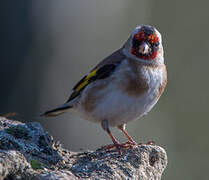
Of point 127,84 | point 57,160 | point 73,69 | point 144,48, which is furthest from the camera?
point 73,69

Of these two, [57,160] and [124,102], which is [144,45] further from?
[57,160]

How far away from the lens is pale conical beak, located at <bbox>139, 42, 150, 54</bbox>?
6.29m

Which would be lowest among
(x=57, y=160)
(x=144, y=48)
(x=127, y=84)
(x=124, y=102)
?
(x=57, y=160)

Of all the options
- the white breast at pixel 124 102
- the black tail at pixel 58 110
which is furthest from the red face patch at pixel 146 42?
the black tail at pixel 58 110

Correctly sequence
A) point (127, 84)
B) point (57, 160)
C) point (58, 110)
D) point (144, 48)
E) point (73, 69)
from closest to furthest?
point (57, 160), point (127, 84), point (144, 48), point (58, 110), point (73, 69)

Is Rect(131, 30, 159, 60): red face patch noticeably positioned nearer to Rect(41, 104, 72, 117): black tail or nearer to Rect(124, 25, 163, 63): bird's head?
Rect(124, 25, 163, 63): bird's head

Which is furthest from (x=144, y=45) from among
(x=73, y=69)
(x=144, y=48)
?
(x=73, y=69)

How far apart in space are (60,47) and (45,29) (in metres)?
0.51

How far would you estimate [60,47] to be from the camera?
11211mm

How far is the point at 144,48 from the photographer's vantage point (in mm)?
6309

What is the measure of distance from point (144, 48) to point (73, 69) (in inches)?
209

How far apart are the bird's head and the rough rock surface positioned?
56.4 inches

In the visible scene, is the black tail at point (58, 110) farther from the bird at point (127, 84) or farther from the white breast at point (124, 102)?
the white breast at point (124, 102)

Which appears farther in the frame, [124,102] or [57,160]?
[124,102]
